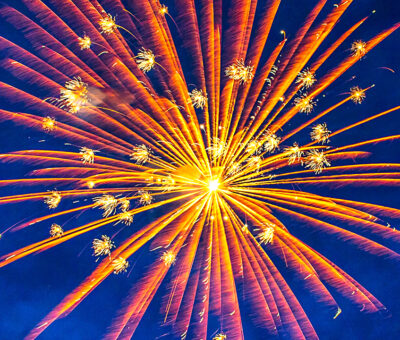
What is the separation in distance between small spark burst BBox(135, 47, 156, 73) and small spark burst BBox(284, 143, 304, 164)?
1708 mm

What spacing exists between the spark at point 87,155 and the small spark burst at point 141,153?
0.40m

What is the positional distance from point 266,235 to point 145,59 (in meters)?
2.28

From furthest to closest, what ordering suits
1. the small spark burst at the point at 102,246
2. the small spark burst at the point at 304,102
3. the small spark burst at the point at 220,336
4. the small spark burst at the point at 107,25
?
1. the small spark burst at the point at 102,246
2. the small spark burst at the point at 220,336
3. the small spark burst at the point at 304,102
4. the small spark burst at the point at 107,25

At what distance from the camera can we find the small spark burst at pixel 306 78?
2.33 m

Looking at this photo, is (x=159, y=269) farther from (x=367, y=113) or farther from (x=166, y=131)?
(x=367, y=113)

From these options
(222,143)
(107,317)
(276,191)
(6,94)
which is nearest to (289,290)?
(276,191)

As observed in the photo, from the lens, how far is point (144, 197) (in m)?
2.57

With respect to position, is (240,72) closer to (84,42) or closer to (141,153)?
(141,153)

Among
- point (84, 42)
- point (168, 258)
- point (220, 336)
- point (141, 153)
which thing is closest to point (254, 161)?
point (141, 153)

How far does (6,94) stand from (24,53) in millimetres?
477

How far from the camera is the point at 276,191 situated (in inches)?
99.2

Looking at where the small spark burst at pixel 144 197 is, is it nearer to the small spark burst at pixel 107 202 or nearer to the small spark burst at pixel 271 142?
the small spark burst at pixel 107 202

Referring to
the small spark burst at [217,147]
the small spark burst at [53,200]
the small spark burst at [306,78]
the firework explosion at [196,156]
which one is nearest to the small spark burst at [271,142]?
the firework explosion at [196,156]

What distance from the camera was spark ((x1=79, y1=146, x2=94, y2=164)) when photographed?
239 cm
